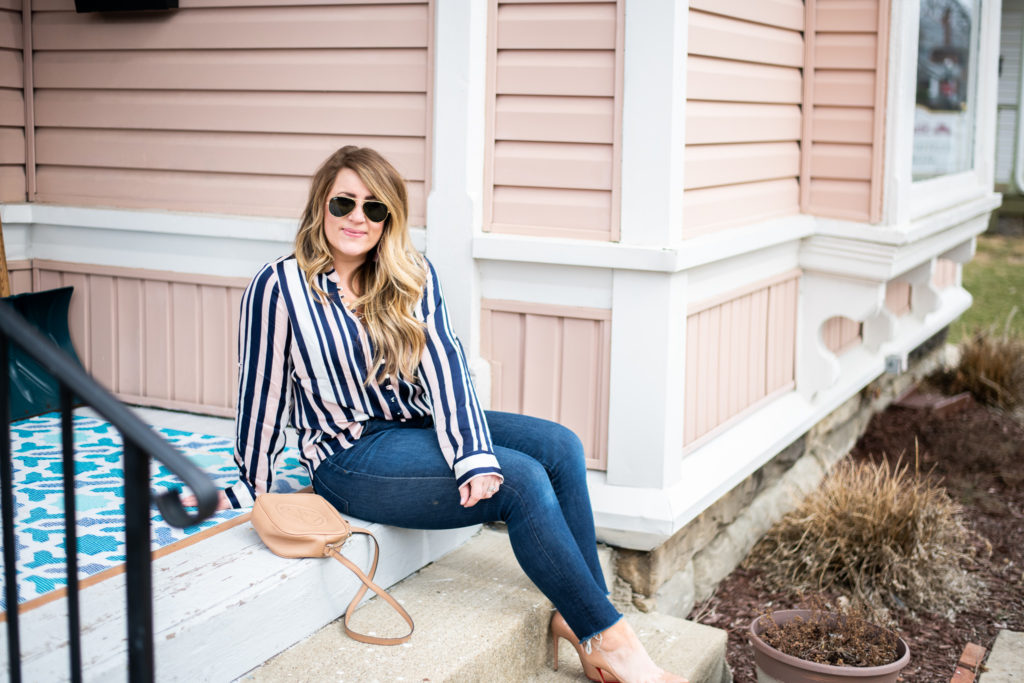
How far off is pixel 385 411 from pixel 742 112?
5.61 feet

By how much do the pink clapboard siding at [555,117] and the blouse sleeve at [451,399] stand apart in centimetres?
50

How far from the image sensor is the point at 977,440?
18.2 ft

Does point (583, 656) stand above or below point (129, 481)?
below

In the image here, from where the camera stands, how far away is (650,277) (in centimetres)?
325

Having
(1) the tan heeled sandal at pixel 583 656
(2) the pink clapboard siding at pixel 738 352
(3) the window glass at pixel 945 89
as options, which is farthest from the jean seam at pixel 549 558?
(3) the window glass at pixel 945 89

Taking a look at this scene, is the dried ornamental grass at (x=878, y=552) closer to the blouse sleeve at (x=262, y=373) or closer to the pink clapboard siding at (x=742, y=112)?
the pink clapboard siding at (x=742, y=112)

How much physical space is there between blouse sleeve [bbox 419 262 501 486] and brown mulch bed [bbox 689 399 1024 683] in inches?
52.4

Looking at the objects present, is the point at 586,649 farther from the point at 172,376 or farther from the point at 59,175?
the point at 59,175

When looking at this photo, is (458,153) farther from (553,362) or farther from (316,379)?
(316,379)

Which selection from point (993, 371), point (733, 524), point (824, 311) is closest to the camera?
point (733, 524)

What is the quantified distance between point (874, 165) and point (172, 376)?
274 cm

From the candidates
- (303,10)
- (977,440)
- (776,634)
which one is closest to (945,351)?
(977,440)

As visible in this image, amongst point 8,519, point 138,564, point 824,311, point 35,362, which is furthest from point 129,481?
point 824,311

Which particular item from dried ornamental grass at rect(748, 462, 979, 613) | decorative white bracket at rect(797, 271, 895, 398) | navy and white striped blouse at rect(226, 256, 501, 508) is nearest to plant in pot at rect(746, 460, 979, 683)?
dried ornamental grass at rect(748, 462, 979, 613)
